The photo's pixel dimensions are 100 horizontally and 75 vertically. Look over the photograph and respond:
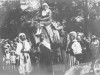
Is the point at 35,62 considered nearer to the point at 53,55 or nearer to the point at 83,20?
the point at 53,55

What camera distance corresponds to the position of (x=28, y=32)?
8.52 m

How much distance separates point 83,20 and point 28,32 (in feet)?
4.86

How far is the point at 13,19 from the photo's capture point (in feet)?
27.9

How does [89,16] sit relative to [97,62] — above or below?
above

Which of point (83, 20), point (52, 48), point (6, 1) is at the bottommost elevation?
point (52, 48)

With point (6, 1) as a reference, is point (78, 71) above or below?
below

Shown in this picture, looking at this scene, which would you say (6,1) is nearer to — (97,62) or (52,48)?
(52,48)

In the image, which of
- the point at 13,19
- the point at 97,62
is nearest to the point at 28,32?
the point at 13,19

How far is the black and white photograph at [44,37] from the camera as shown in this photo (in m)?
8.51

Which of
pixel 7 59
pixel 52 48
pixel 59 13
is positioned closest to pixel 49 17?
pixel 59 13

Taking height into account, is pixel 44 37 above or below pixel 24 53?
above

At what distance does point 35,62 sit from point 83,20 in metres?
1.68

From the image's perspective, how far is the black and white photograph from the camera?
851 cm

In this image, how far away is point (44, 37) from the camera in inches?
337
